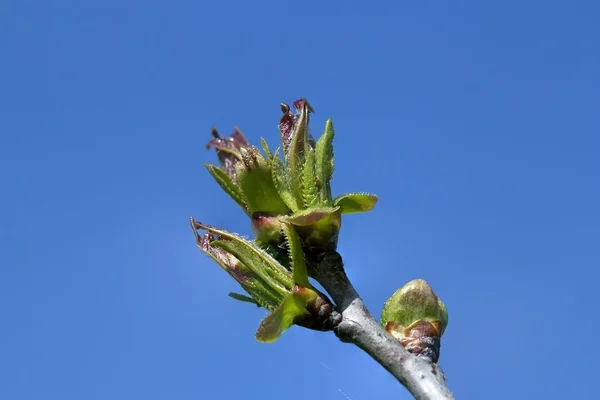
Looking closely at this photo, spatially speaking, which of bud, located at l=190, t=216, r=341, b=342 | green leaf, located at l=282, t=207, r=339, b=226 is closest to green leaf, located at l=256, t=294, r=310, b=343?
bud, located at l=190, t=216, r=341, b=342

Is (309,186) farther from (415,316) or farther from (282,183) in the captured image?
Answer: (415,316)

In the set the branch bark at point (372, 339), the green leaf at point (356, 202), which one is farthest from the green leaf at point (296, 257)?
the green leaf at point (356, 202)

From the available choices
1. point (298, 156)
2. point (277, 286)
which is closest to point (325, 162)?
point (298, 156)

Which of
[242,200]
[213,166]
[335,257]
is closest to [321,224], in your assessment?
[335,257]

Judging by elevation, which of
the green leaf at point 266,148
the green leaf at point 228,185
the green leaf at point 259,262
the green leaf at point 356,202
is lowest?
the green leaf at point 259,262

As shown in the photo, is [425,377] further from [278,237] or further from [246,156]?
[246,156]

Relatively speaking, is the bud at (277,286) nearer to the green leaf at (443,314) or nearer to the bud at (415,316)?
the bud at (415,316)
